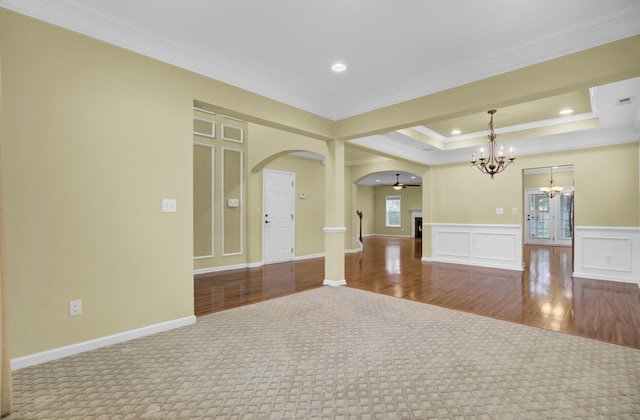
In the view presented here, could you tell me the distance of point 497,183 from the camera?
6785mm

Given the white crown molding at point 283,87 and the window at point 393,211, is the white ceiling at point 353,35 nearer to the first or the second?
the white crown molding at point 283,87

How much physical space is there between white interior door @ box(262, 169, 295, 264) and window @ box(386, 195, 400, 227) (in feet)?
30.3

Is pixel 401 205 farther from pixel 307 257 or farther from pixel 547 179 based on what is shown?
pixel 307 257

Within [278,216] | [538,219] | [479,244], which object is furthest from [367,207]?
[278,216]

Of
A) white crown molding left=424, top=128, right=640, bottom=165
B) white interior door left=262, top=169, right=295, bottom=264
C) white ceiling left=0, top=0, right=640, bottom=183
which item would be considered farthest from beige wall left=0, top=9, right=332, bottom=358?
white crown molding left=424, top=128, right=640, bottom=165

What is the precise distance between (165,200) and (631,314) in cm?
528

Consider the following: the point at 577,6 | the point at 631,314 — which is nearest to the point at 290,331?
the point at 577,6

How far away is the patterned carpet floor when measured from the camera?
185 cm

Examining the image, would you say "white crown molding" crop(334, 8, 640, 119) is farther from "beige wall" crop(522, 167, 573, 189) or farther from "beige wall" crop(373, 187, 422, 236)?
"beige wall" crop(373, 187, 422, 236)

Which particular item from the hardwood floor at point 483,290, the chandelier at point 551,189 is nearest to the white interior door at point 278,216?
the hardwood floor at point 483,290

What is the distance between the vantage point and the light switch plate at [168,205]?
10.0ft

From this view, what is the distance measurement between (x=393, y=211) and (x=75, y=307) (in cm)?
1464

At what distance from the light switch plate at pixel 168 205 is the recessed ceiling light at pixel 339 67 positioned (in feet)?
7.24

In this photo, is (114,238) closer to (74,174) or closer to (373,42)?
(74,174)
